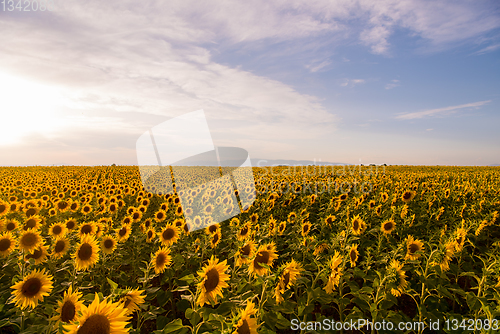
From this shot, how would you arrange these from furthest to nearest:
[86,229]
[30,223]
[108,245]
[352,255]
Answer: [30,223] → [86,229] → [108,245] → [352,255]

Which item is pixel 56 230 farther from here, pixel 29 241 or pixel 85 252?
pixel 85 252

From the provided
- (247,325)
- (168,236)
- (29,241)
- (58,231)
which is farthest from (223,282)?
(58,231)

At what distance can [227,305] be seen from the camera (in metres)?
2.77

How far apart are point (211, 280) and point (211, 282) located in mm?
25

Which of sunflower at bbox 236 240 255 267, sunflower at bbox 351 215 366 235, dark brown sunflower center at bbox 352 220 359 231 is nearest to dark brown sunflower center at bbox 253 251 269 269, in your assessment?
sunflower at bbox 236 240 255 267

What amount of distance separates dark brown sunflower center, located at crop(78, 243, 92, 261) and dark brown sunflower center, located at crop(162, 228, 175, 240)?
1643 millimetres

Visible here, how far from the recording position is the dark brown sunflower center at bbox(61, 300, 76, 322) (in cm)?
251

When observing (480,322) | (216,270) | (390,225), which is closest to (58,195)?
(216,270)

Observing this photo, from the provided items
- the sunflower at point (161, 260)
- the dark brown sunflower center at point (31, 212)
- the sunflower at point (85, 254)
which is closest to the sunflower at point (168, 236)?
the sunflower at point (161, 260)

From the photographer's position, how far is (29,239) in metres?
4.63

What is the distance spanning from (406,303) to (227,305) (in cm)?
465

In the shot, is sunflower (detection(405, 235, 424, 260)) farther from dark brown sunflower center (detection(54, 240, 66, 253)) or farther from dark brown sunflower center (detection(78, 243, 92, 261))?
dark brown sunflower center (detection(54, 240, 66, 253))

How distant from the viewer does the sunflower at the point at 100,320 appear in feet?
6.51

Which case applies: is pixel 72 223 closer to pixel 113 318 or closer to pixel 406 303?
pixel 113 318
